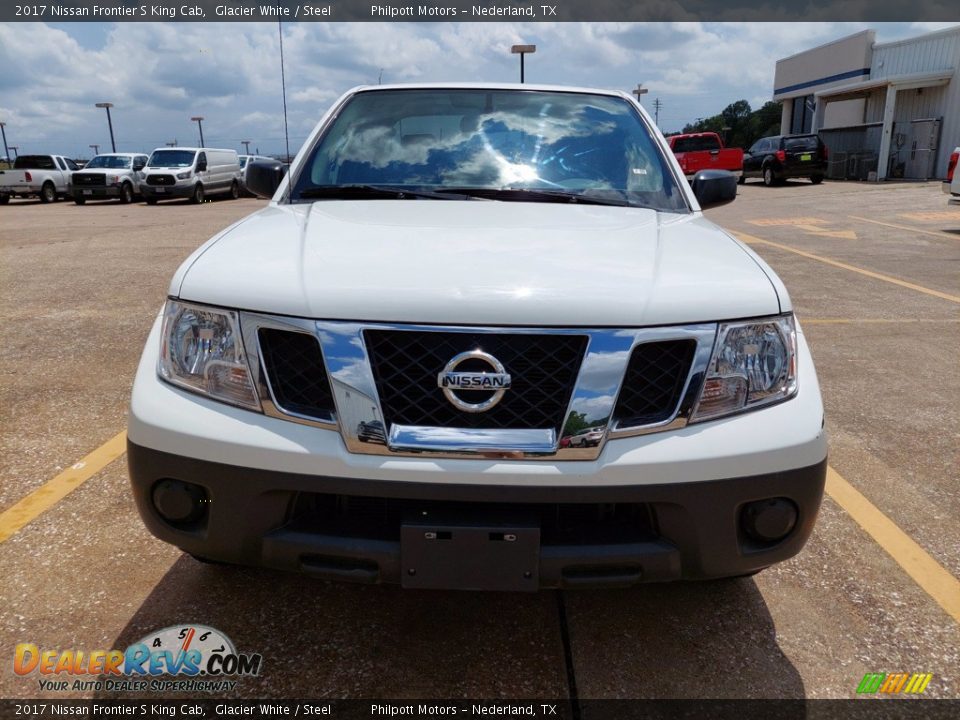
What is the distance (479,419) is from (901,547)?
189cm

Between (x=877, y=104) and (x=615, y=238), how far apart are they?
32.3 meters

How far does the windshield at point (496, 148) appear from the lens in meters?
2.93

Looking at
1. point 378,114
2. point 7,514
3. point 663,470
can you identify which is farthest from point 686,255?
point 7,514

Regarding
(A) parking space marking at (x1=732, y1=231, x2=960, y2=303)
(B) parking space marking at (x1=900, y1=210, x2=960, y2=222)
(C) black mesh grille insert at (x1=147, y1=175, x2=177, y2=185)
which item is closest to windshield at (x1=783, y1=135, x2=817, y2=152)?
(B) parking space marking at (x1=900, y1=210, x2=960, y2=222)

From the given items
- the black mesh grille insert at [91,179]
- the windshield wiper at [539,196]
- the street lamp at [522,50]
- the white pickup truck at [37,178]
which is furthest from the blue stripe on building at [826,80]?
the windshield wiper at [539,196]

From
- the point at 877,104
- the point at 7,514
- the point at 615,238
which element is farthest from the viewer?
the point at 877,104

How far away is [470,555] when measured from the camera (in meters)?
Answer: 1.76

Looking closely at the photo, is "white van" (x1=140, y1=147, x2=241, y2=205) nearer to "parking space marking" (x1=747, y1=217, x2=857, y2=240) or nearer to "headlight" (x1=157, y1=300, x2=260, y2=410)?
"parking space marking" (x1=747, y1=217, x2=857, y2=240)

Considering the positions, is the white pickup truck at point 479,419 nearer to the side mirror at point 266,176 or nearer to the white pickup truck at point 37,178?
the side mirror at point 266,176

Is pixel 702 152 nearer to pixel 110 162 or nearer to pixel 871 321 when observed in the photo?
pixel 110 162

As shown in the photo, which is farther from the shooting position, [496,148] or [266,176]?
[266,176]

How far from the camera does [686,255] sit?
7.01 ft

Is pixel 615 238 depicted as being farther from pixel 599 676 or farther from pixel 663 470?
pixel 599 676

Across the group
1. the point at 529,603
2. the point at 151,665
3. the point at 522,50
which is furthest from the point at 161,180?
the point at 529,603
